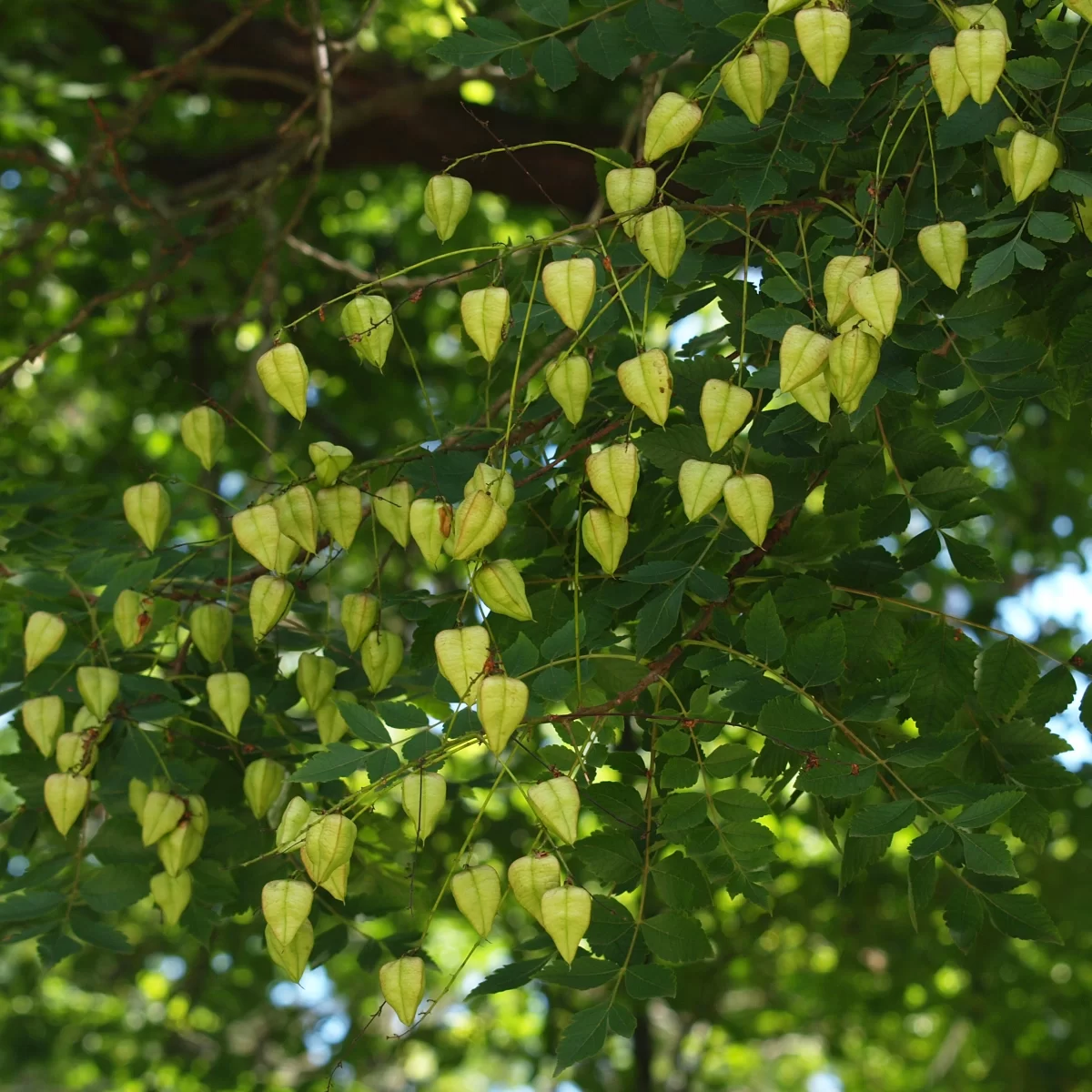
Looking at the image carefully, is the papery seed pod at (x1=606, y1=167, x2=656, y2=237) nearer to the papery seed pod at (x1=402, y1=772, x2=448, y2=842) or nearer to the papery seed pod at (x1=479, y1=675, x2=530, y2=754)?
the papery seed pod at (x1=479, y1=675, x2=530, y2=754)

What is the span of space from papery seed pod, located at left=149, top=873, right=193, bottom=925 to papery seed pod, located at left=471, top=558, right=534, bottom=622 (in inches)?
33.5

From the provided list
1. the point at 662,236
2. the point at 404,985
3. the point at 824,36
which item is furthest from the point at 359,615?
the point at 824,36

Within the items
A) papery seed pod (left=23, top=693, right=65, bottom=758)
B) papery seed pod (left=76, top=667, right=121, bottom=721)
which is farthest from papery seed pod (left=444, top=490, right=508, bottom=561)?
papery seed pod (left=23, top=693, right=65, bottom=758)

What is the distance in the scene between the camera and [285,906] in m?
1.71

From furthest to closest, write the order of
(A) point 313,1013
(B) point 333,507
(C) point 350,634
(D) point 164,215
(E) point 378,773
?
(A) point 313,1013 → (D) point 164,215 → (C) point 350,634 → (B) point 333,507 → (E) point 378,773

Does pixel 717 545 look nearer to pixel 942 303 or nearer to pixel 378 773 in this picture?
pixel 942 303

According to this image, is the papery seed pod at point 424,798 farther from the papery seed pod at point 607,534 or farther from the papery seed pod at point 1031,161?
the papery seed pod at point 1031,161

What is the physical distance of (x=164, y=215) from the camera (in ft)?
12.7

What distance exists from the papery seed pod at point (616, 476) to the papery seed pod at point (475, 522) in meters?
0.15

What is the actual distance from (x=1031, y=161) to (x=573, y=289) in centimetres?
61

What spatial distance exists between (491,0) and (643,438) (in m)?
3.77

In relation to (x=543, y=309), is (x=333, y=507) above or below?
below

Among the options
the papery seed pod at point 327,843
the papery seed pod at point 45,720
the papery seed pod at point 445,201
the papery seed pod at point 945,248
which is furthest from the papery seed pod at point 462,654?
the papery seed pod at point 45,720

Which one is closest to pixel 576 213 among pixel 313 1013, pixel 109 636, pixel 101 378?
pixel 101 378
